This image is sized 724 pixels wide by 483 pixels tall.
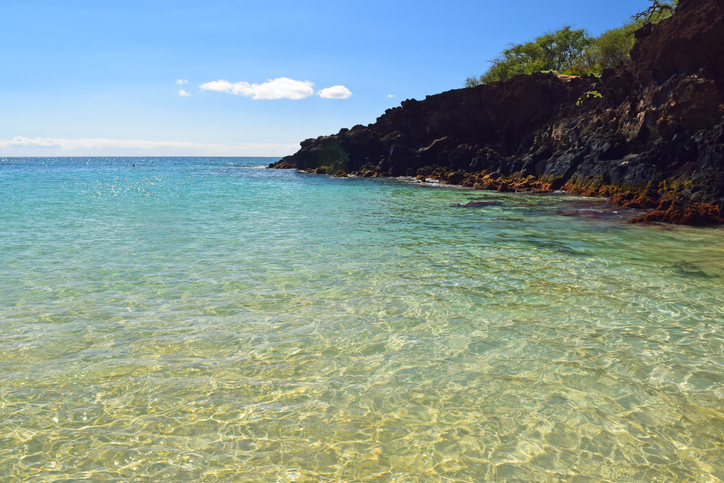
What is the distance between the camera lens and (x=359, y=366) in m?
5.71

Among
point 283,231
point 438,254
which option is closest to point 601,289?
point 438,254

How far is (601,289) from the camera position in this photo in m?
9.02

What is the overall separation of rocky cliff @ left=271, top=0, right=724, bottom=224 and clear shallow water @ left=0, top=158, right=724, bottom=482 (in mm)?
13042

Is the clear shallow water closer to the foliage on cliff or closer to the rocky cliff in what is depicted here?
the rocky cliff

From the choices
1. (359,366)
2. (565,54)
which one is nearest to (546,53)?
(565,54)

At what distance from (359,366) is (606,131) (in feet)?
110

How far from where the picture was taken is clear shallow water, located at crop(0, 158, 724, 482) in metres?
4.00

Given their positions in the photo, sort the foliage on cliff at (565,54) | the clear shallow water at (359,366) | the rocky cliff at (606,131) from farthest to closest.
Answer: the foliage on cliff at (565,54) < the rocky cliff at (606,131) < the clear shallow water at (359,366)

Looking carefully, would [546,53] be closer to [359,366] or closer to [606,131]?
[606,131]

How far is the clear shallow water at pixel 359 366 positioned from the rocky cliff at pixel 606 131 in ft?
42.8

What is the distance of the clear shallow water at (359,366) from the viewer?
400 cm

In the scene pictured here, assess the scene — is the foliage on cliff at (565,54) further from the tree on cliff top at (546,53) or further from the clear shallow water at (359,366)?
the clear shallow water at (359,366)

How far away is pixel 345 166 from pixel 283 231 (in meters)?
50.0

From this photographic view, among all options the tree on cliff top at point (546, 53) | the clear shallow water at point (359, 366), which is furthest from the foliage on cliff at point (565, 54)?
the clear shallow water at point (359, 366)
